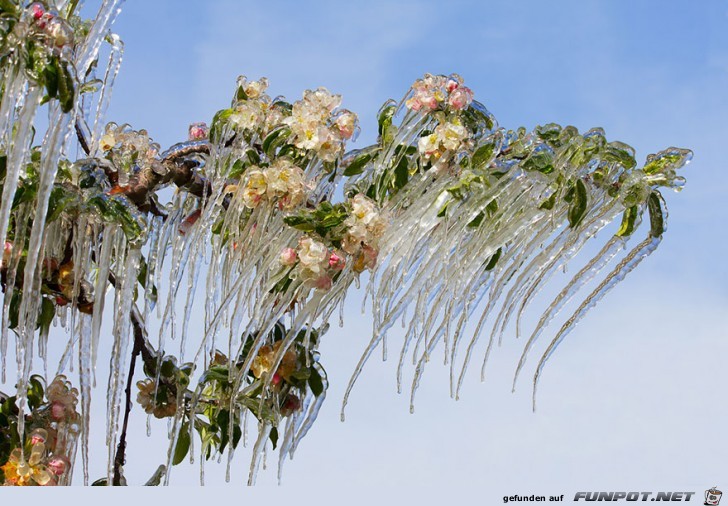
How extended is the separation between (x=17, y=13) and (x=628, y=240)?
119 cm

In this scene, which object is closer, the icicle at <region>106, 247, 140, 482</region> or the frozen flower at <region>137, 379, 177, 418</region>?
the icicle at <region>106, 247, 140, 482</region>

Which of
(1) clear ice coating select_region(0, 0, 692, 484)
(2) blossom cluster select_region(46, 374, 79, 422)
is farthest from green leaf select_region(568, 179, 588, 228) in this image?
(2) blossom cluster select_region(46, 374, 79, 422)

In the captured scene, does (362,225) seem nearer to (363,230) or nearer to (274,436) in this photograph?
(363,230)

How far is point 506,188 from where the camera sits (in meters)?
2.04

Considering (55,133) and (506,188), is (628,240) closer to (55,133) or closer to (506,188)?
(506,188)

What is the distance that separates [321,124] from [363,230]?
349 millimetres

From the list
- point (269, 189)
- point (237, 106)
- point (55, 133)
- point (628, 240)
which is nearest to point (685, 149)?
point (628, 240)

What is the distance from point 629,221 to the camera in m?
2.01

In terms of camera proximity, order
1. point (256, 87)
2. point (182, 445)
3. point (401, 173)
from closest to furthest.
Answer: point (401, 173)
point (182, 445)
point (256, 87)

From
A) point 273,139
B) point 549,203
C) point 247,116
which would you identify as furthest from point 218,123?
point 549,203

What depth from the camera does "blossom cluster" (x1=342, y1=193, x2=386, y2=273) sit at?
2021 mm

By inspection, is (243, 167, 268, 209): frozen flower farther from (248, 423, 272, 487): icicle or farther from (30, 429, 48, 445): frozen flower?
(30, 429, 48, 445): frozen flower

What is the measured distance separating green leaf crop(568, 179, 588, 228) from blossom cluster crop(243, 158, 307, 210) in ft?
1.84

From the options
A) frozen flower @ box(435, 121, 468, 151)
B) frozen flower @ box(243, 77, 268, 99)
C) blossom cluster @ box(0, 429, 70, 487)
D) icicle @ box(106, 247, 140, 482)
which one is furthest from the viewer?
frozen flower @ box(243, 77, 268, 99)
